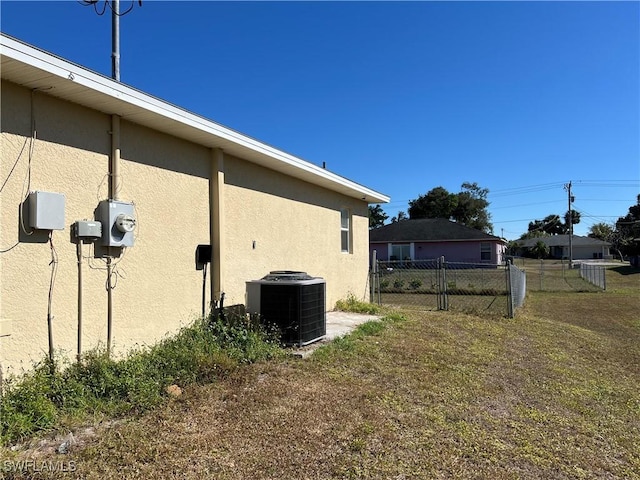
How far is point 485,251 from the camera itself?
3428 centimetres

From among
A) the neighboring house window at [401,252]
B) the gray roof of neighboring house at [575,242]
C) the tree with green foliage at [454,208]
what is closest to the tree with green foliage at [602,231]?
the gray roof of neighboring house at [575,242]

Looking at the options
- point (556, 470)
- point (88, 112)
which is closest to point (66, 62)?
point (88, 112)

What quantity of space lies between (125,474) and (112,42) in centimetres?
516

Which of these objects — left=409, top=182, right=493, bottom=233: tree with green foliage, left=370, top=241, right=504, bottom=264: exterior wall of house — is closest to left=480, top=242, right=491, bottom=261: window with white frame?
left=370, top=241, right=504, bottom=264: exterior wall of house

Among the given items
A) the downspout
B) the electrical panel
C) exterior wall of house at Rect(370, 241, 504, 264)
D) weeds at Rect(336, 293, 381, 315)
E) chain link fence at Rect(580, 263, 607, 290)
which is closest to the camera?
the electrical panel

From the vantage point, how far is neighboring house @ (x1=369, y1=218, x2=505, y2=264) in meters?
34.3

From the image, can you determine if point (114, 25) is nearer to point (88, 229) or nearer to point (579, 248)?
point (88, 229)

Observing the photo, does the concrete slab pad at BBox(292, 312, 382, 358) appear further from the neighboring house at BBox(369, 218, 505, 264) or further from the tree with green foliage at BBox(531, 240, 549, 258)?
the tree with green foliage at BBox(531, 240, 549, 258)

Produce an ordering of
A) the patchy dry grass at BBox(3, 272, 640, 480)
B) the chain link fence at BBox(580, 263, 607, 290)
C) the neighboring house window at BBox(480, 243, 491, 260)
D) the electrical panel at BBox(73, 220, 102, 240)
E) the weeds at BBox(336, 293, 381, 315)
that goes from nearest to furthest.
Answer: the patchy dry grass at BBox(3, 272, 640, 480)
the electrical panel at BBox(73, 220, 102, 240)
the weeds at BBox(336, 293, 381, 315)
the chain link fence at BBox(580, 263, 607, 290)
the neighboring house window at BBox(480, 243, 491, 260)

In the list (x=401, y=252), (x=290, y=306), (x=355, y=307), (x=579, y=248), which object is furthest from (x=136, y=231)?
(x=579, y=248)

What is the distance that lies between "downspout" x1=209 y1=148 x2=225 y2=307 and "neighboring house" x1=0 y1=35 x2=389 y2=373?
1 cm

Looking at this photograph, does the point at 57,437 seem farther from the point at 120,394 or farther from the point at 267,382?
the point at 267,382

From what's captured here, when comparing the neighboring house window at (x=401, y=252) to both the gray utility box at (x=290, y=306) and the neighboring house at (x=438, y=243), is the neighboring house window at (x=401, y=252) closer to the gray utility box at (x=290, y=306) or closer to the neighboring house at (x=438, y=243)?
the neighboring house at (x=438, y=243)

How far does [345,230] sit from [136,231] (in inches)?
262
